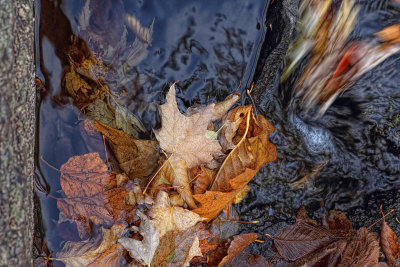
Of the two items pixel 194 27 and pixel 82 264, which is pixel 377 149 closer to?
pixel 194 27

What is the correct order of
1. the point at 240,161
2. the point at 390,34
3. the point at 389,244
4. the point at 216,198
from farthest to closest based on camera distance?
the point at 389,244, the point at 390,34, the point at 240,161, the point at 216,198

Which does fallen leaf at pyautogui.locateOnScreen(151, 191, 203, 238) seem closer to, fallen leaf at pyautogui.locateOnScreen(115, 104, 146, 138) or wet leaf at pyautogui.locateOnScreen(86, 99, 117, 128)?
fallen leaf at pyautogui.locateOnScreen(115, 104, 146, 138)

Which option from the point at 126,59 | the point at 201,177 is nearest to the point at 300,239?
the point at 201,177

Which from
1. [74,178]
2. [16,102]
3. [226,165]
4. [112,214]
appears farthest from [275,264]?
[16,102]

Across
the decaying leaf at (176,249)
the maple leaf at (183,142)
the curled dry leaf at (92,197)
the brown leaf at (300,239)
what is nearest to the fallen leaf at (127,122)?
the maple leaf at (183,142)

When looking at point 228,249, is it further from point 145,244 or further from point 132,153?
point 132,153

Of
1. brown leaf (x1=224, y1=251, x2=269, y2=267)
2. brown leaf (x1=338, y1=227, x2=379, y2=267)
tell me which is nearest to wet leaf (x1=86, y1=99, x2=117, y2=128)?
brown leaf (x1=224, y1=251, x2=269, y2=267)
